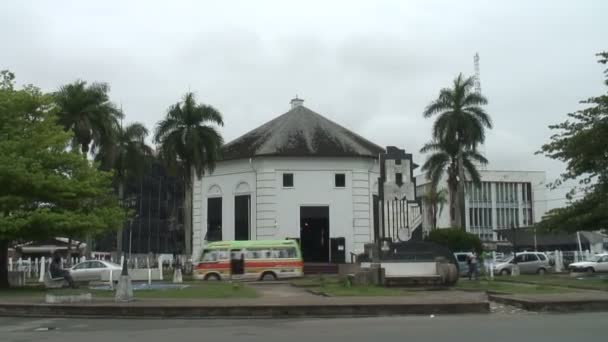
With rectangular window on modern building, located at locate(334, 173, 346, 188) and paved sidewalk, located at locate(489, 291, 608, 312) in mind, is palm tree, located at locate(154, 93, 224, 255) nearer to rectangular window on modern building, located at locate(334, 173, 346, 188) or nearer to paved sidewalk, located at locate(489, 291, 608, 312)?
rectangular window on modern building, located at locate(334, 173, 346, 188)

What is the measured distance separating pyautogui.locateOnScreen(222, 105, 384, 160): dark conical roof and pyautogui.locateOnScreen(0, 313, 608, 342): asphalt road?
3596 centimetres

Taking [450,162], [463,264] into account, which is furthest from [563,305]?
[450,162]

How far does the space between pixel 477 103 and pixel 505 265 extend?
16.8 m

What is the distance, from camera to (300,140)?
5606 cm

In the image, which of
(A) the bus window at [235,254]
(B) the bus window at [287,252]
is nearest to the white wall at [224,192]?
(B) the bus window at [287,252]

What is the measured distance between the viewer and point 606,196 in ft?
119

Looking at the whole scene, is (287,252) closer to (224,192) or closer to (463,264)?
(463,264)

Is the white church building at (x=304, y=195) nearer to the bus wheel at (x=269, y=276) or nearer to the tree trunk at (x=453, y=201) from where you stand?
the tree trunk at (x=453, y=201)

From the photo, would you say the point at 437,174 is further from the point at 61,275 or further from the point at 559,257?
the point at 61,275

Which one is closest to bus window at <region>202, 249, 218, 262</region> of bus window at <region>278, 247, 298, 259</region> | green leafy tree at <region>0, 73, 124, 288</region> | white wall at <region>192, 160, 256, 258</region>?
bus window at <region>278, 247, 298, 259</region>

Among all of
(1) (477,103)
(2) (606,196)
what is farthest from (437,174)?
(2) (606,196)

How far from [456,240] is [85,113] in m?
29.2

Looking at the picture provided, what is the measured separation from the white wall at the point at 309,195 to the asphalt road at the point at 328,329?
34387 millimetres

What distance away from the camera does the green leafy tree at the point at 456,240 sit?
54.3m
